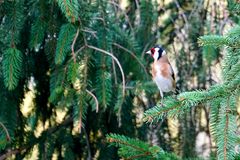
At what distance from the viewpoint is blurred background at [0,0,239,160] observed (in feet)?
7.07

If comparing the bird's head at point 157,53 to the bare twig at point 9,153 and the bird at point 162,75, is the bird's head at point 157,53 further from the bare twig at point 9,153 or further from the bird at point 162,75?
the bare twig at point 9,153

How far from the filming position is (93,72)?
2363mm

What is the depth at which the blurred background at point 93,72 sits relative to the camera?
2.16 meters

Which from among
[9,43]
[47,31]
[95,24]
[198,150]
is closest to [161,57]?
[95,24]

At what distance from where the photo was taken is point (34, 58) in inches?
100

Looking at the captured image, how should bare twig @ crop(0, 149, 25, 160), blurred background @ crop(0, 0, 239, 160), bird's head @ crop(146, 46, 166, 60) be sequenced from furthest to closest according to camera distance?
1. bare twig @ crop(0, 149, 25, 160)
2. bird's head @ crop(146, 46, 166, 60)
3. blurred background @ crop(0, 0, 239, 160)

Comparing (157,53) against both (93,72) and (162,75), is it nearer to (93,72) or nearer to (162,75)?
(162,75)

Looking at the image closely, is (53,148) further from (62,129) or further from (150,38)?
(150,38)

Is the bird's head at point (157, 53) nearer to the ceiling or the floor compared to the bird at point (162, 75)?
nearer to the ceiling

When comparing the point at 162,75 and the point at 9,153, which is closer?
the point at 162,75

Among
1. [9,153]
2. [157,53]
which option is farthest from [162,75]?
[9,153]

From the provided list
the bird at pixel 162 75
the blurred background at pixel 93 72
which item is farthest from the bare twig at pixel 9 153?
the bird at pixel 162 75

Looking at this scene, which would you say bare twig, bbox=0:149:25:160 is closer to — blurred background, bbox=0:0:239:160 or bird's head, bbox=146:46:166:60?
blurred background, bbox=0:0:239:160

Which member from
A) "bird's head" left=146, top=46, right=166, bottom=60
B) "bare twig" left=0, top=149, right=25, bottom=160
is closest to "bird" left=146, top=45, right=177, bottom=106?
"bird's head" left=146, top=46, right=166, bottom=60
